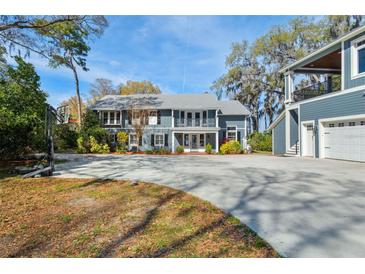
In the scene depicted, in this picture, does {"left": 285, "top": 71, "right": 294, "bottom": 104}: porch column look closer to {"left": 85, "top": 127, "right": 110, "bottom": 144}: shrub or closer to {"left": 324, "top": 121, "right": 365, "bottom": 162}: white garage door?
{"left": 324, "top": 121, "right": 365, "bottom": 162}: white garage door

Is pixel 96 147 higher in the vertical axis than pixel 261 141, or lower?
lower

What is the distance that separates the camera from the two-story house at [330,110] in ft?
36.8

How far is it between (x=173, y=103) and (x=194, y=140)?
4779mm

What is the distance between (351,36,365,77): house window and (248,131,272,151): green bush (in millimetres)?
12728

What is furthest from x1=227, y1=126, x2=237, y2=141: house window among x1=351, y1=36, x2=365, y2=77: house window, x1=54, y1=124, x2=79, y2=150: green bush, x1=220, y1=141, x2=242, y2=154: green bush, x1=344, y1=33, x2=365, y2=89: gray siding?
x1=54, y1=124, x2=79, y2=150: green bush

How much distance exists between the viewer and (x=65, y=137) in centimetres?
2338

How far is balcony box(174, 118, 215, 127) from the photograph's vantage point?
23906mm

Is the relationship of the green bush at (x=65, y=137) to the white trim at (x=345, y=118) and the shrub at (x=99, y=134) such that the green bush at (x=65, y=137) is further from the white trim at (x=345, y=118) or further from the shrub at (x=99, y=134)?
the white trim at (x=345, y=118)

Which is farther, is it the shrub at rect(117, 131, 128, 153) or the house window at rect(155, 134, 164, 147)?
the house window at rect(155, 134, 164, 147)

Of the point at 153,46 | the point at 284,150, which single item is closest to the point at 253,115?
the point at 284,150

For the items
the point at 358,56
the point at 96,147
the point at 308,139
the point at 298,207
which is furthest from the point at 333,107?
the point at 96,147

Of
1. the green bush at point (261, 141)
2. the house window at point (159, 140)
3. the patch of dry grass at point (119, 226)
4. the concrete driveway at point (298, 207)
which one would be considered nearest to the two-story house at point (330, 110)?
the concrete driveway at point (298, 207)

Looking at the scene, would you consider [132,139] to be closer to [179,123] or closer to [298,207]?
[179,123]

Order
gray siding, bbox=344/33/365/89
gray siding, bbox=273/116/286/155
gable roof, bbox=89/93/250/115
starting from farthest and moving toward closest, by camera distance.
→ gable roof, bbox=89/93/250/115
gray siding, bbox=273/116/286/155
gray siding, bbox=344/33/365/89
